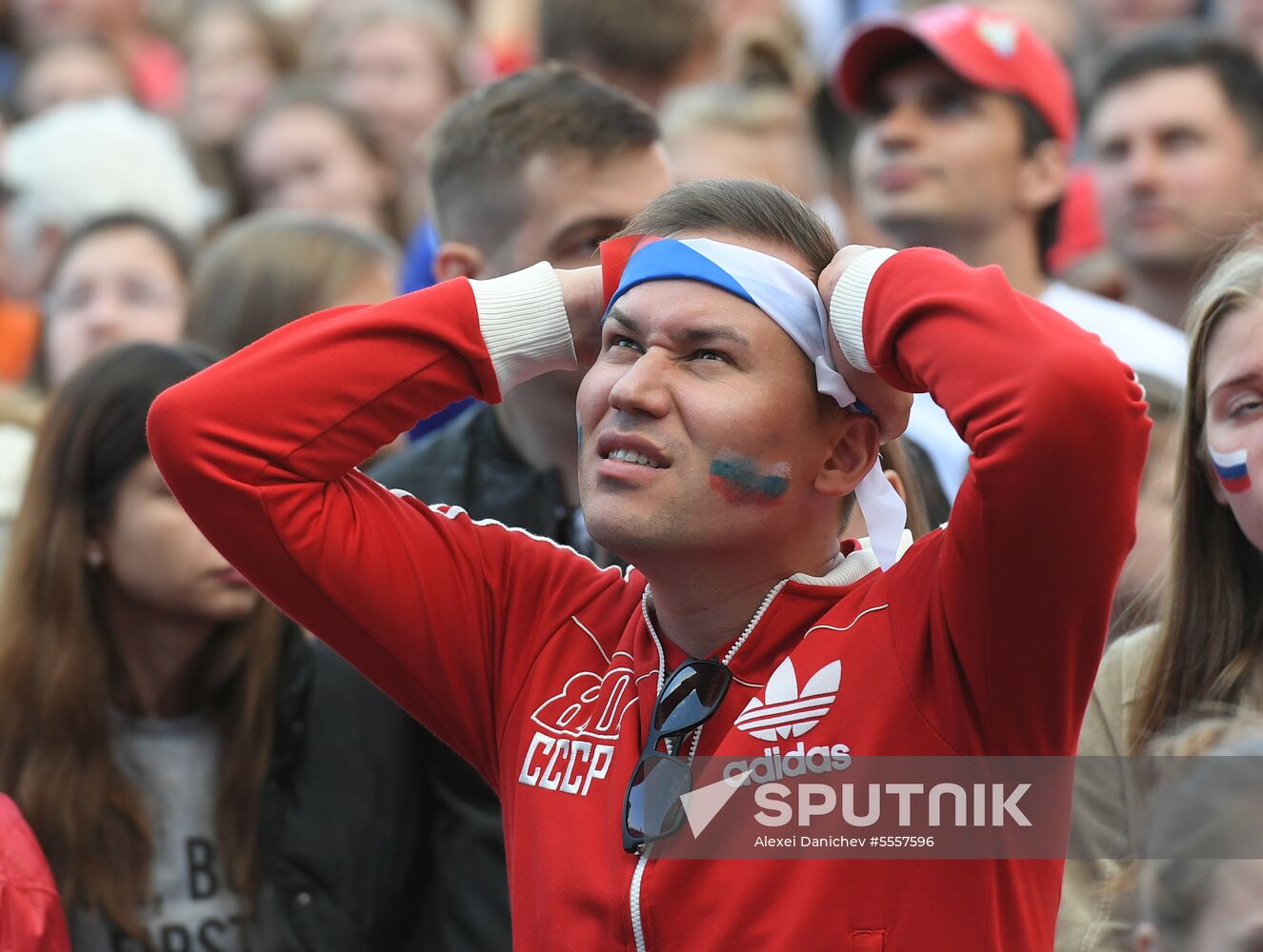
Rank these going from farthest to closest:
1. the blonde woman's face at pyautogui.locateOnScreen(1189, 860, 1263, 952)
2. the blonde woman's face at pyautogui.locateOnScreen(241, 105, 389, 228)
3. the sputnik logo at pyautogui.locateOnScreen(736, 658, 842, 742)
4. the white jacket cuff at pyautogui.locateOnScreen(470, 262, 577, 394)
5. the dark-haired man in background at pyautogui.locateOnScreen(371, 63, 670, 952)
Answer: the blonde woman's face at pyautogui.locateOnScreen(241, 105, 389, 228) < the dark-haired man in background at pyautogui.locateOnScreen(371, 63, 670, 952) < the white jacket cuff at pyautogui.locateOnScreen(470, 262, 577, 394) < the sputnik logo at pyautogui.locateOnScreen(736, 658, 842, 742) < the blonde woman's face at pyautogui.locateOnScreen(1189, 860, 1263, 952)

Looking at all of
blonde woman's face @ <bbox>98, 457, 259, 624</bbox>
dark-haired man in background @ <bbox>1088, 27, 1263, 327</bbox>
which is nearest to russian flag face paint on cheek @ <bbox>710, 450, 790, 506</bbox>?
blonde woman's face @ <bbox>98, 457, 259, 624</bbox>

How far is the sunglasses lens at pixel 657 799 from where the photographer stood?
7.55 ft

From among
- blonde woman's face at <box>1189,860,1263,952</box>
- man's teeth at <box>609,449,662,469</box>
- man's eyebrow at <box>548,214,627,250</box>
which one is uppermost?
man's eyebrow at <box>548,214,627,250</box>

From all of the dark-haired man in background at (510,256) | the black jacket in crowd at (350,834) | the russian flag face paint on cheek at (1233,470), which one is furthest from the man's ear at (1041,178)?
the black jacket in crowd at (350,834)

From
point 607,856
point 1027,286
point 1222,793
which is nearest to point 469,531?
point 607,856

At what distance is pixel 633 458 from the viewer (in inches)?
94.7

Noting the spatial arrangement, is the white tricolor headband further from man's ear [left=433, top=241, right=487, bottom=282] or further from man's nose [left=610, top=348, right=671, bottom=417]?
man's ear [left=433, top=241, right=487, bottom=282]

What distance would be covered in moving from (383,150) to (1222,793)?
5519mm

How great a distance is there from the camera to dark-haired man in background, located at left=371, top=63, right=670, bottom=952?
129 inches

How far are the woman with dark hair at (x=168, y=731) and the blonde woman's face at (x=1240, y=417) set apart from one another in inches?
61.7

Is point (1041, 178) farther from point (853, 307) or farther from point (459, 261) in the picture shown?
point (853, 307)

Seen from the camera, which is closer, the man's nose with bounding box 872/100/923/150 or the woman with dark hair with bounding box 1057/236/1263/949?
the woman with dark hair with bounding box 1057/236/1263/949

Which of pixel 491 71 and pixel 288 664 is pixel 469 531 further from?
pixel 491 71

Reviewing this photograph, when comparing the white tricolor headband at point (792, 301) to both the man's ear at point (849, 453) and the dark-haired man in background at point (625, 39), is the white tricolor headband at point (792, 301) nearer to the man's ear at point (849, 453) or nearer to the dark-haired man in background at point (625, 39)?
the man's ear at point (849, 453)
